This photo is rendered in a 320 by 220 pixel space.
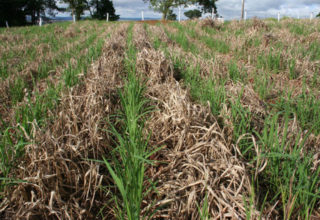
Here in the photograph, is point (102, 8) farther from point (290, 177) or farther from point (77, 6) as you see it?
point (290, 177)

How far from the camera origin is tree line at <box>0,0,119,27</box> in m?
26.0

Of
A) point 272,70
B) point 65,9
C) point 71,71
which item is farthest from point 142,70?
point 65,9

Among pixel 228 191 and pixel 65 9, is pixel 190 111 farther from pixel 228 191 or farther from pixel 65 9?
pixel 65 9

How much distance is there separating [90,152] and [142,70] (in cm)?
158

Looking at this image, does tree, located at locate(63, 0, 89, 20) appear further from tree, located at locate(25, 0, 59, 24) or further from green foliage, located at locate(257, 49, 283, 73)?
green foliage, located at locate(257, 49, 283, 73)

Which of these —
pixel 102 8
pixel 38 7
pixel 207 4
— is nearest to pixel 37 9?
pixel 38 7

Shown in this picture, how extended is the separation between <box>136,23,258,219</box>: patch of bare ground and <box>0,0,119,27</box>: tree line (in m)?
31.6

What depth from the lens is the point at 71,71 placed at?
2.43 meters

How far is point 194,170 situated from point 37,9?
38766 millimetres

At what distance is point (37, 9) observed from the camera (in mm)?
31453

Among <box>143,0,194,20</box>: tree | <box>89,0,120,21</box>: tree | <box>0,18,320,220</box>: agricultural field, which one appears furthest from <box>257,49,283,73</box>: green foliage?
<box>89,0,120,21</box>: tree

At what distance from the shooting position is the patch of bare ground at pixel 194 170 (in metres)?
1.00

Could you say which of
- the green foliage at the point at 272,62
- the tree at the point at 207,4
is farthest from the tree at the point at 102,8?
the green foliage at the point at 272,62

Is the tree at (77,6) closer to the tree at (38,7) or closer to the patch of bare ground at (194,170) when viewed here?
the tree at (38,7)
